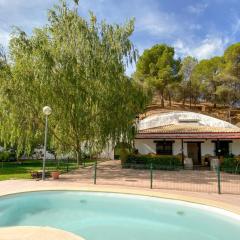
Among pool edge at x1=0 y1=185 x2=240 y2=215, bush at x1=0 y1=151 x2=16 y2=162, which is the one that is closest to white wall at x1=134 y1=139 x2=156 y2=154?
bush at x1=0 y1=151 x2=16 y2=162

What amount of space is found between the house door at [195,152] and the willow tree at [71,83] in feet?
25.5

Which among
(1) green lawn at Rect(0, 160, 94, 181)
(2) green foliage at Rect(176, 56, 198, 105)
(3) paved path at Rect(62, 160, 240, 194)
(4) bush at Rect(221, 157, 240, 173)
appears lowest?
(3) paved path at Rect(62, 160, 240, 194)

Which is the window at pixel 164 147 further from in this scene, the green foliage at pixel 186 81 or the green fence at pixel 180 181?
the green foliage at pixel 186 81

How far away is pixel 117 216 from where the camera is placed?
12.9 metres

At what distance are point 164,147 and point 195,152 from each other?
2913 millimetres

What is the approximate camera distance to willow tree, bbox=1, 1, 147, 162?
69.2 ft

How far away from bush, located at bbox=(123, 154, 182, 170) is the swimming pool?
10294 mm

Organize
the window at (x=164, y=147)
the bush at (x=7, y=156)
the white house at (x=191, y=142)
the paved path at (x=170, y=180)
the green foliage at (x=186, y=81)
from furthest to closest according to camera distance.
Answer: the green foliage at (x=186, y=81) → the bush at (x=7, y=156) → the window at (x=164, y=147) → the white house at (x=191, y=142) → the paved path at (x=170, y=180)

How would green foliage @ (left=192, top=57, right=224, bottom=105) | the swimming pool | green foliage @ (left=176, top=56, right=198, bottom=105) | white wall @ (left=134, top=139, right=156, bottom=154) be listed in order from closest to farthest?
1. the swimming pool
2. white wall @ (left=134, top=139, right=156, bottom=154)
3. green foliage @ (left=192, top=57, right=224, bottom=105)
4. green foliage @ (left=176, top=56, right=198, bottom=105)

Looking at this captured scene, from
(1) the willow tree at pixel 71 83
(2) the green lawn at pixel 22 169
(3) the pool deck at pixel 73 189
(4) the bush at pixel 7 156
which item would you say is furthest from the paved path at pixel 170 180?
(4) the bush at pixel 7 156

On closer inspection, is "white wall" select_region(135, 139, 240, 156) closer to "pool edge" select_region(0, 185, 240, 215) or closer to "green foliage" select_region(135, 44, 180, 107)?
"pool edge" select_region(0, 185, 240, 215)

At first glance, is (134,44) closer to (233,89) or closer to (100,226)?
(100,226)

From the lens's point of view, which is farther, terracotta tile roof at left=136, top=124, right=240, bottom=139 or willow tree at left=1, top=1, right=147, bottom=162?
terracotta tile roof at left=136, top=124, right=240, bottom=139

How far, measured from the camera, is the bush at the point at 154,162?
24781mm
